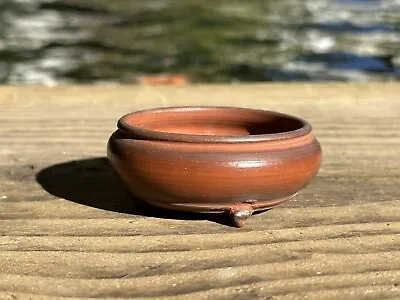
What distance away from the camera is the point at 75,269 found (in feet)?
3.91

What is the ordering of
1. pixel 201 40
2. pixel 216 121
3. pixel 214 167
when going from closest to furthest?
1. pixel 214 167
2. pixel 216 121
3. pixel 201 40

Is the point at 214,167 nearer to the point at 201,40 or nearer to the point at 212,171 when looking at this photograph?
the point at 212,171

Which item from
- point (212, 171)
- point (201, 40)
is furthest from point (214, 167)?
point (201, 40)

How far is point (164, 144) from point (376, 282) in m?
0.44

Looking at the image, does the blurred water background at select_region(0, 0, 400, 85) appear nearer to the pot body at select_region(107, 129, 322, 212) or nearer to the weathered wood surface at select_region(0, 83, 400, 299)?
the weathered wood surface at select_region(0, 83, 400, 299)

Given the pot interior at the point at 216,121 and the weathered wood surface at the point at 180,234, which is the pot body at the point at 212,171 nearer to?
the weathered wood surface at the point at 180,234

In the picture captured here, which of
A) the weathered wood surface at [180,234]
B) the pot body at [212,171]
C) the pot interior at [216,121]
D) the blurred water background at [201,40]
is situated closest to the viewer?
the weathered wood surface at [180,234]

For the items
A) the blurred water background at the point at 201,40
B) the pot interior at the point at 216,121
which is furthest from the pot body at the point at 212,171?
the blurred water background at the point at 201,40

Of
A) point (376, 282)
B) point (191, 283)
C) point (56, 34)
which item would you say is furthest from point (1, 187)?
point (56, 34)

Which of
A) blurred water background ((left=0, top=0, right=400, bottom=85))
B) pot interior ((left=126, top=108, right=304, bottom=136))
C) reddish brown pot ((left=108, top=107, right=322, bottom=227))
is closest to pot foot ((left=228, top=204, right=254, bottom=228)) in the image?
reddish brown pot ((left=108, top=107, right=322, bottom=227))

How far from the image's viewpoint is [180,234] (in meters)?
1.34

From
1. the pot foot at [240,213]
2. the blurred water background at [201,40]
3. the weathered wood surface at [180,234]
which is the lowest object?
the blurred water background at [201,40]

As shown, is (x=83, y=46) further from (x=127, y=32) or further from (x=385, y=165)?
(x=385, y=165)

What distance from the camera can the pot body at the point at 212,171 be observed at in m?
1.32
